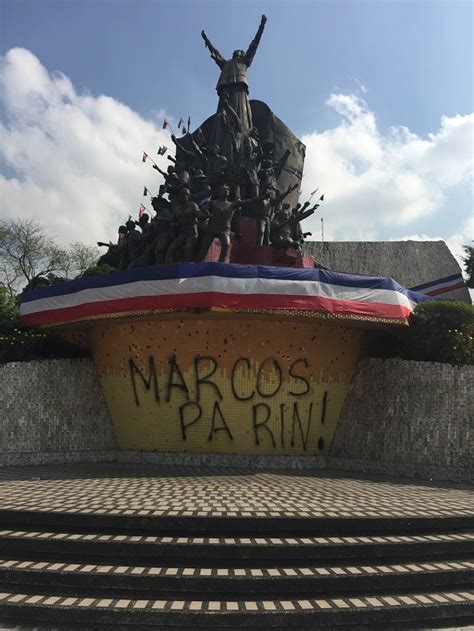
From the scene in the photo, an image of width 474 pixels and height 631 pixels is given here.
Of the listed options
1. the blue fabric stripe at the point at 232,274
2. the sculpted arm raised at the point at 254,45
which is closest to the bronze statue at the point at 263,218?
the blue fabric stripe at the point at 232,274

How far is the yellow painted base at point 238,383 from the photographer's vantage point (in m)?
10.5

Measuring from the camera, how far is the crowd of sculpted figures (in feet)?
38.5

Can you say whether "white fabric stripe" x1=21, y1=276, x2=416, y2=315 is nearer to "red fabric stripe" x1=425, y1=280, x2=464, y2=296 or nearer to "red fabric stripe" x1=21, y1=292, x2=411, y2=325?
"red fabric stripe" x1=21, y1=292, x2=411, y2=325

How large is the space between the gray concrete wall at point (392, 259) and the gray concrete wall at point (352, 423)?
52.9 ft

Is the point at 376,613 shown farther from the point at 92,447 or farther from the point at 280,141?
the point at 280,141

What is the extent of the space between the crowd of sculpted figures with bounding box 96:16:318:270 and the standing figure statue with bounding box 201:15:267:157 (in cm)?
51

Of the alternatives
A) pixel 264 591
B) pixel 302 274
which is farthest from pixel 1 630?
pixel 302 274

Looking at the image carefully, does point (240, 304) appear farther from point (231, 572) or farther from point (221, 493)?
point (231, 572)

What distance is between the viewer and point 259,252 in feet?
41.1

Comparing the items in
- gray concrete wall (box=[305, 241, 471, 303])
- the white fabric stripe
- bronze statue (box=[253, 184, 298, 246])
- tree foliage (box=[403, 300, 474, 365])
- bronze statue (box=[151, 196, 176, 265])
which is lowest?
tree foliage (box=[403, 300, 474, 365])

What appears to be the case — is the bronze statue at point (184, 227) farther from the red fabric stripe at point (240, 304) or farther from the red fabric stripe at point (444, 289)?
the red fabric stripe at point (444, 289)

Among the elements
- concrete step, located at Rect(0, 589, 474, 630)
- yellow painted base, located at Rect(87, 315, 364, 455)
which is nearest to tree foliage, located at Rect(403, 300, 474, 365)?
yellow painted base, located at Rect(87, 315, 364, 455)

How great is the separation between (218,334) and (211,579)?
6158mm

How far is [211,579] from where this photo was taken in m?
4.74
